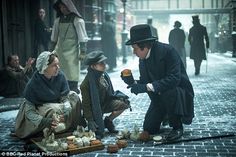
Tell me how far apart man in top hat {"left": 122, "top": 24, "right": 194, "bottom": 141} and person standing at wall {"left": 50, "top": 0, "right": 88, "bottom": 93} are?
2636mm

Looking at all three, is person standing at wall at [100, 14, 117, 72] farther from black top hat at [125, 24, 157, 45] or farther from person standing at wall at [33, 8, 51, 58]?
black top hat at [125, 24, 157, 45]

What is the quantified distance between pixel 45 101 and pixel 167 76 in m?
1.66

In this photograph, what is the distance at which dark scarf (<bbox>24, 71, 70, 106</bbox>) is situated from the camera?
5.08m

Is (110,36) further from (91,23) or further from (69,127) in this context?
(69,127)

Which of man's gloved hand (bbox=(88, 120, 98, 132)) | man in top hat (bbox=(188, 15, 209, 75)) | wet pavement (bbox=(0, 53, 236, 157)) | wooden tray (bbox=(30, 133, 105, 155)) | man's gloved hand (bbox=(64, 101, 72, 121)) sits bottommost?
wet pavement (bbox=(0, 53, 236, 157))

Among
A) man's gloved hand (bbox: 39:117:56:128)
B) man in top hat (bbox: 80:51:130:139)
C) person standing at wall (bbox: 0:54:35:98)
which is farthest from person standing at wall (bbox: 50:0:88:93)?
man's gloved hand (bbox: 39:117:56:128)

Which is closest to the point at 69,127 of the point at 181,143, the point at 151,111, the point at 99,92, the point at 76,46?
the point at 99,92

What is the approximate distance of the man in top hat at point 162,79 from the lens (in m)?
5.04

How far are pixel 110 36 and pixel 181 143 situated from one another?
32.8 feet

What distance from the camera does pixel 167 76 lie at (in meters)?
5.07

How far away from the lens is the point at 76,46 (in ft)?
25.9

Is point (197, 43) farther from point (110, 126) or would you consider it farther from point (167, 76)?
point (167, 76)

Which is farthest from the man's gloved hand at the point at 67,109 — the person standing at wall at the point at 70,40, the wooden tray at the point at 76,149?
the person standing at wall at the point at 70,40

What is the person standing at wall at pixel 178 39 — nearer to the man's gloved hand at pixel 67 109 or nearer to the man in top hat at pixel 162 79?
the man in top hat at pixel 162 79
